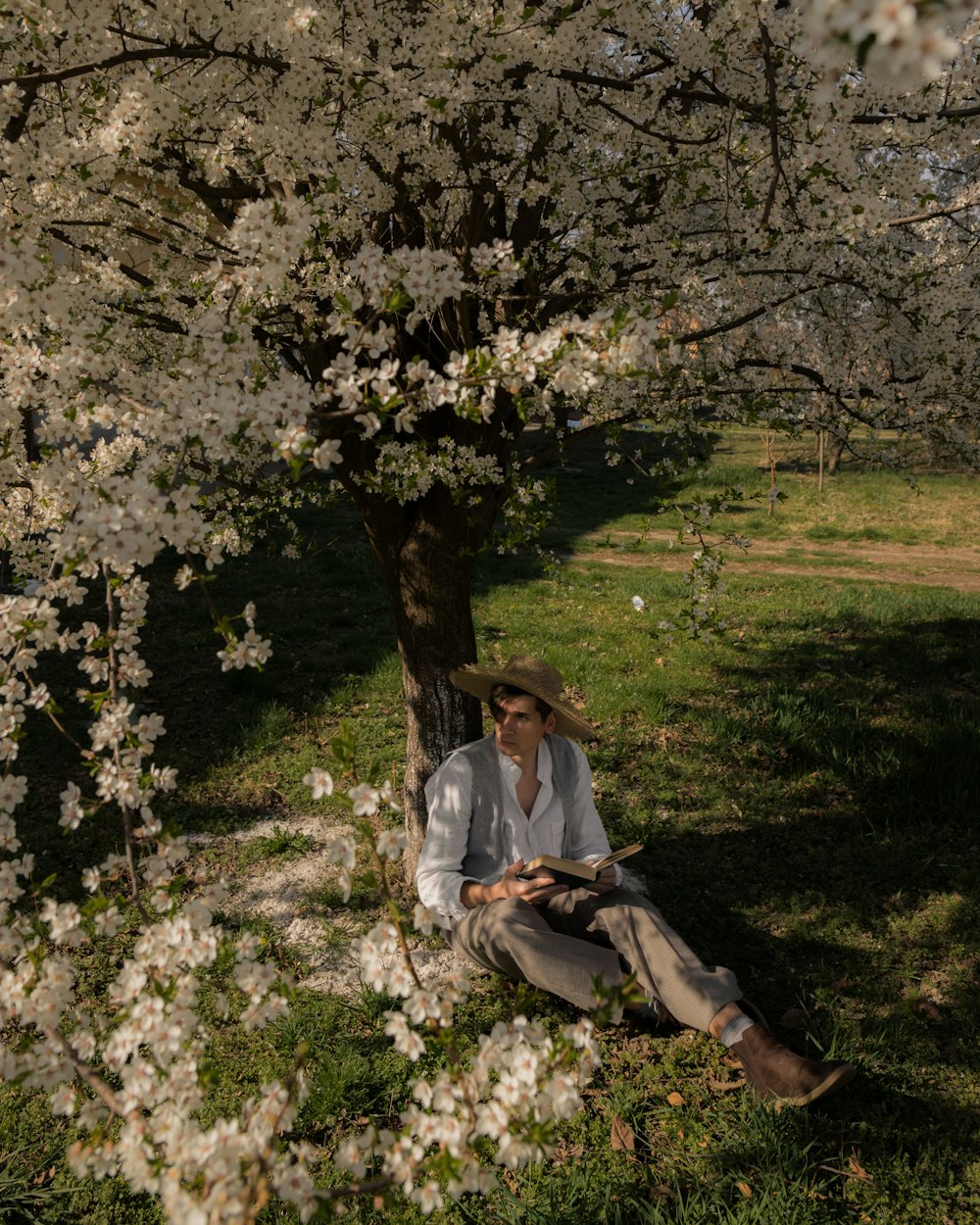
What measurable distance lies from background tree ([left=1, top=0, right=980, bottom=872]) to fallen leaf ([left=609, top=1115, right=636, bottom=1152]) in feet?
6.51

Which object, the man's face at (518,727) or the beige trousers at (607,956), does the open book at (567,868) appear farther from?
the man's face at (518,727)

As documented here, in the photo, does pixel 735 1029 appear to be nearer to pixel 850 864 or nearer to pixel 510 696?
pixel 510 696

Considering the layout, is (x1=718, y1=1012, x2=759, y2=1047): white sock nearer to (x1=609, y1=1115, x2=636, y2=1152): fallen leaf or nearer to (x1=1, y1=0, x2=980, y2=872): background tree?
(x1=609, y1=1115, x2=636, y2=1152): fallen leaf

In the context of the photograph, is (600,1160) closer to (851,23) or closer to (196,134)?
(851,23)

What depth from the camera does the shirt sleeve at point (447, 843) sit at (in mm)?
3621

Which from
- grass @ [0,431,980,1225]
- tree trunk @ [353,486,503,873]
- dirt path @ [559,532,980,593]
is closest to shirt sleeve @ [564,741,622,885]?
grass @ [0,431,980,1225]

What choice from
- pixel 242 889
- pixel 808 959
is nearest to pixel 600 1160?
pixel 808 959

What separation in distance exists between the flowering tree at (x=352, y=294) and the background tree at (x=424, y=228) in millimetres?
20

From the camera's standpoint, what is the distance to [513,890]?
3.44 m

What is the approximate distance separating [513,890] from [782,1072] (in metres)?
1.14

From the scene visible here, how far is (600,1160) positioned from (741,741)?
10.9ft

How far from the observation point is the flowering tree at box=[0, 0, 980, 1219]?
6.49 feet

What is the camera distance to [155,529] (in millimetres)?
1880

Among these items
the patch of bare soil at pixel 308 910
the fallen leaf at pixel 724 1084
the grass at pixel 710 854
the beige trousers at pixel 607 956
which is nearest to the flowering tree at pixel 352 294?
the patch of bare soil at pixel 308 910
